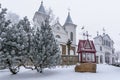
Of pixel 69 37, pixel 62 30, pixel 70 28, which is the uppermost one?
pixel 70 28

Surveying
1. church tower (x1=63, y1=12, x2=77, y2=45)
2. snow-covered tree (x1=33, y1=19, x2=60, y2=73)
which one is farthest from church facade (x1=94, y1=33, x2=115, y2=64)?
snow-covered tree (x1=33, y1=19, x2=60, y2=73)

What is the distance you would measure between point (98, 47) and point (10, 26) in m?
38.6

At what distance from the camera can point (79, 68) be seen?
53.1 ft

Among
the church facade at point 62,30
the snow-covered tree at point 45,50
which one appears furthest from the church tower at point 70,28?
the snow-covered tree at point 45,50

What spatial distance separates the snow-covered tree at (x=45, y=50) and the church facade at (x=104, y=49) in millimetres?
34852

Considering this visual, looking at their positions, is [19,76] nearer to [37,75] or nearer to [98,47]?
[37,75]

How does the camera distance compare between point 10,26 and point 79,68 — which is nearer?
point 10,26

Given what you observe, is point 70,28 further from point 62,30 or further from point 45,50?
point 45,50

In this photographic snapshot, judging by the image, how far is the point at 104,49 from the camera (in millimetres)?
52781

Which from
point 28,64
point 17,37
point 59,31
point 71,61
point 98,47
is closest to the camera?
point 17,37

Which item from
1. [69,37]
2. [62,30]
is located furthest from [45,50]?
[69,37]

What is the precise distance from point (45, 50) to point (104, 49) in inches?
1537

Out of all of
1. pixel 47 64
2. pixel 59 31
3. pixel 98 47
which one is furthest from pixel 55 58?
pixel 98 47

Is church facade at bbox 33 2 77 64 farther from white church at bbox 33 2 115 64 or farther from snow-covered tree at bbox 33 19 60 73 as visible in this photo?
snow-covered tree at bbox 33 19 60 73
